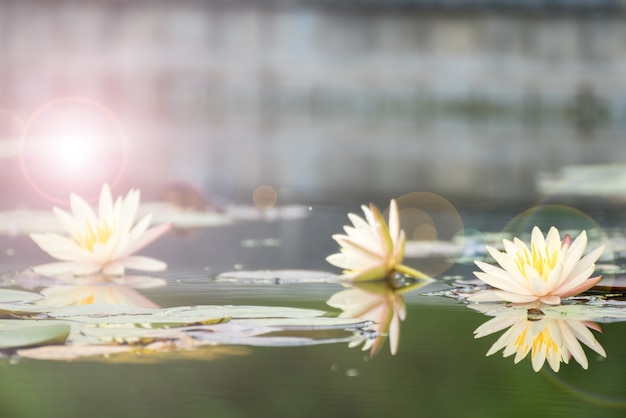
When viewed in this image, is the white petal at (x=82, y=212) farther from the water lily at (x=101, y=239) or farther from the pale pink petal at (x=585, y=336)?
the pale pink petal at (x=585, y=336)

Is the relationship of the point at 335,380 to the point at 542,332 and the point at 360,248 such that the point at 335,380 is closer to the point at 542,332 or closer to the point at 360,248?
the point at 542,332

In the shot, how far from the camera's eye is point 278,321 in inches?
58.6

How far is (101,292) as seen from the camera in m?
1.91

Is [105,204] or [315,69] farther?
[315,69]

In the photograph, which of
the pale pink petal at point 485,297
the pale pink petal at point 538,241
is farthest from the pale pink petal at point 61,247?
the pale pink petal at point 538,241

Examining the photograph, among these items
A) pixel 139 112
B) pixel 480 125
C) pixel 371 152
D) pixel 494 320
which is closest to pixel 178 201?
pixel 494 320

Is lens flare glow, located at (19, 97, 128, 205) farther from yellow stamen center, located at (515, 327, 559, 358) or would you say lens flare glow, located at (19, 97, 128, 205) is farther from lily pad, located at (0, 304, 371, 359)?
yellow stamen center, located at (515, 327, 559, 358)

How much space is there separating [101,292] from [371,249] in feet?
1.54

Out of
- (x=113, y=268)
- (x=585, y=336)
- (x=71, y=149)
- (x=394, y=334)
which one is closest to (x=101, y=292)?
(x=113, y=268)

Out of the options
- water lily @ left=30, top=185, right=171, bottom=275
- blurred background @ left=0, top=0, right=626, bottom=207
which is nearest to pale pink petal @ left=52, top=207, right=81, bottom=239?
water lily @ left=30, top=185, right=171, bottom=275

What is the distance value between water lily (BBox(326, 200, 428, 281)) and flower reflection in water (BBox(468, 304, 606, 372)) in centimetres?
24

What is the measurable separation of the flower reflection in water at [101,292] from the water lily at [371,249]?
333mm

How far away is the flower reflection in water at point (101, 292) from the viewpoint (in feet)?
5.85

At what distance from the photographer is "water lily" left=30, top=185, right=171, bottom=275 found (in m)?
1.94
